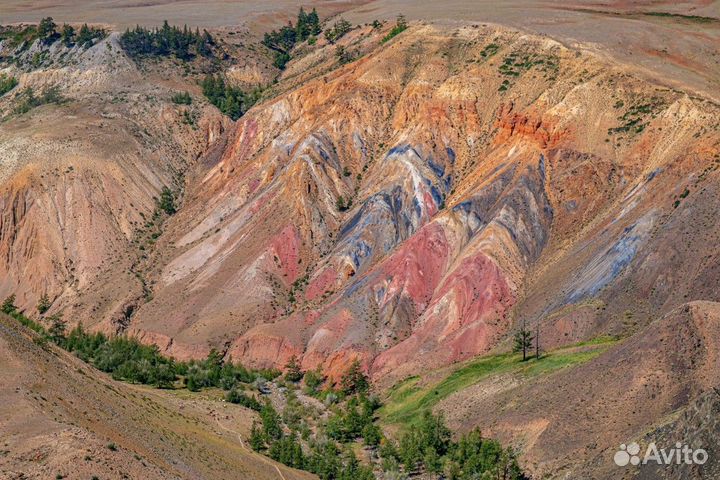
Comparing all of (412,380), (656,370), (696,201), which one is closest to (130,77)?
(412,380)

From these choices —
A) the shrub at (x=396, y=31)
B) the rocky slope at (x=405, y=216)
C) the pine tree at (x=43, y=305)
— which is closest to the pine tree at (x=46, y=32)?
the rocky slope at (x=405, y=216)

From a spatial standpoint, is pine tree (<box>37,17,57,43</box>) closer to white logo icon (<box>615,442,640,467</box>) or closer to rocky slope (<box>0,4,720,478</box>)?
rocky slope (<box>0,4,720,478</box>)

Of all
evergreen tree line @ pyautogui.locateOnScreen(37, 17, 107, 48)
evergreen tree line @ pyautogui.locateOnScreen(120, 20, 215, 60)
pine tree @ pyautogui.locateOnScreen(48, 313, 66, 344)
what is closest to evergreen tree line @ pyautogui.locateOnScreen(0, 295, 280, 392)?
pine tree @ pyautogui.locateOnScreen(48, 313, 66, 344)

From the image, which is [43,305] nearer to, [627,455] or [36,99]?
[36,99]

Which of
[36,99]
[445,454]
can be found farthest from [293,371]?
[36,99]

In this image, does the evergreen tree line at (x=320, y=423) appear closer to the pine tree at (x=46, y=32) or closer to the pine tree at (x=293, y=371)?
the pine tree at (x=293, y=371)

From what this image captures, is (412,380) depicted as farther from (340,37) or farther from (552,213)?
(340,37)
